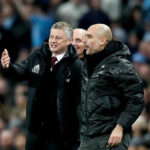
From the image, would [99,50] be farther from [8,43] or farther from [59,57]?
[8,43]

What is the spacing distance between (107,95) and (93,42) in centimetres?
59

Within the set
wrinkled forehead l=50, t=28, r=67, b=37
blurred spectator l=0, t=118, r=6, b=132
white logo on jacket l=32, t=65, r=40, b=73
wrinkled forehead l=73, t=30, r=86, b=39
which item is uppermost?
wrinkled forehead l=50, t=28, r=67, b=37

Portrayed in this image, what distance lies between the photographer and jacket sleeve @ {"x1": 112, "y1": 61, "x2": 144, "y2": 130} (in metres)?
6.89

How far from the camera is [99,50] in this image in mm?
7172

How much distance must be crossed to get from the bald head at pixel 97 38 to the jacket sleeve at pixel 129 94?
14.4 inches

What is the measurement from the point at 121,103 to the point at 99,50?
0.62m

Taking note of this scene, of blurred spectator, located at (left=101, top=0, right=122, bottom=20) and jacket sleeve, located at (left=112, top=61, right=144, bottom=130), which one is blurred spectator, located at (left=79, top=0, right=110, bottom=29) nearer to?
blurred spectator, located at (left=101, top=0, right=122, bottom=20)

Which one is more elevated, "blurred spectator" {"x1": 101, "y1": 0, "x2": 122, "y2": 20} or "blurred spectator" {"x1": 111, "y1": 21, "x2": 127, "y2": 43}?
"blurred spectator" {"x1": 101, "y1": 0, "x2": 122, "y2": 20}

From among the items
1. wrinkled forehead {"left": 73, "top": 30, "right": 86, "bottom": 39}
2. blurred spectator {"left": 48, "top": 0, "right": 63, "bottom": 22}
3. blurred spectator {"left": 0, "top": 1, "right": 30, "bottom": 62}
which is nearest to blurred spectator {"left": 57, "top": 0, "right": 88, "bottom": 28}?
blurred spectator {"left": 48, "top": 0, "right": 63, "bottom": 22}

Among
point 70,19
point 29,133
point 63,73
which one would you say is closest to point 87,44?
point 63,73

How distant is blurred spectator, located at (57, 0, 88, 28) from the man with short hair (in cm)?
603

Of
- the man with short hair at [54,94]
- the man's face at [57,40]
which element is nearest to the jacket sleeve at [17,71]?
the man with short hair at [54,94]

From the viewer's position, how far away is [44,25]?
44.5 ft

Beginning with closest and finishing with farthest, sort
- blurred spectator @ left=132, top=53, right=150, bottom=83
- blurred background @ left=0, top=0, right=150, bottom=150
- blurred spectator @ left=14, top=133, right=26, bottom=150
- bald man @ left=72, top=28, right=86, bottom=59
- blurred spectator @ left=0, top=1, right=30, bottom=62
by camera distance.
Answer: bald man @ left=72, top=28, right=86, bottom=59 < blurred spectator @ left=14, top=133, right=26, bottom=150 < blurred spectator @ left=132, top=53, right=150, bottom=83 < blurred background @ left=0, top=0, right=150, bottom=150 < blurred spectator @ left=0, top=1, right=30, bottom=62
